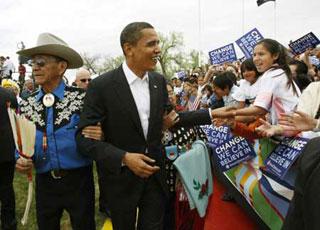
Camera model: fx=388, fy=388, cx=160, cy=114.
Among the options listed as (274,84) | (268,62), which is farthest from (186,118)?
(268,62)

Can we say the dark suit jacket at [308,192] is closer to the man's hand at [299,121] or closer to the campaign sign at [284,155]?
the man's hand at [299,121]

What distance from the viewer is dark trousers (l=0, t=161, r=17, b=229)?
425 cm

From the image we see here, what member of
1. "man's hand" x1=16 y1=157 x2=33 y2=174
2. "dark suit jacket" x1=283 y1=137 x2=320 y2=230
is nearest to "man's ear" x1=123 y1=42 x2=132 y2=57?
"man's hand" x1=16 y1=157 x2=33 y2=174

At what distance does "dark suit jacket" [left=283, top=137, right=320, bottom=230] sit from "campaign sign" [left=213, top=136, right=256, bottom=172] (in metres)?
2.69

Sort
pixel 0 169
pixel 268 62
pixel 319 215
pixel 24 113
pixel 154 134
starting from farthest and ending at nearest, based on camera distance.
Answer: pixel 0 169 < pixel 268 62 < pixel 24 113 < pixel 154 134 < pixel 319 215

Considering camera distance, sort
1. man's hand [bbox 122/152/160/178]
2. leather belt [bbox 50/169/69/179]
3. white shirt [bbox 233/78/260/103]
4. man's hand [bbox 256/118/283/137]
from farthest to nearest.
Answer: white shirt [bbox 233/78/260/103] → man's hand [bbox 256/118/283/137] → leather belt [bbox 50/169/69/179] → man's hand [bbox 122/152/160/178]

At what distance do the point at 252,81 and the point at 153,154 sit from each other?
3.35 metres

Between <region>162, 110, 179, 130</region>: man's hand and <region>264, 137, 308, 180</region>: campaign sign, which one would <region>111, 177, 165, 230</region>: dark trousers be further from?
<region>264, 137, 308, 180</region>: campaign sign

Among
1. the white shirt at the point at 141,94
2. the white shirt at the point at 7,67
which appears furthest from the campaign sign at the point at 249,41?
the white shirt at the point at 7,67

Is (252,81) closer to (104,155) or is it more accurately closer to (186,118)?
(186,118)

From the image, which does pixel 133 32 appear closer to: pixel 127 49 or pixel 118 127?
pixel 127 49

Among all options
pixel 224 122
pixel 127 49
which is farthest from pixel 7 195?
pixel 224 122

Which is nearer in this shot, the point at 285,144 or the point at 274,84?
the point at 285,144

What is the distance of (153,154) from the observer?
2.89m
